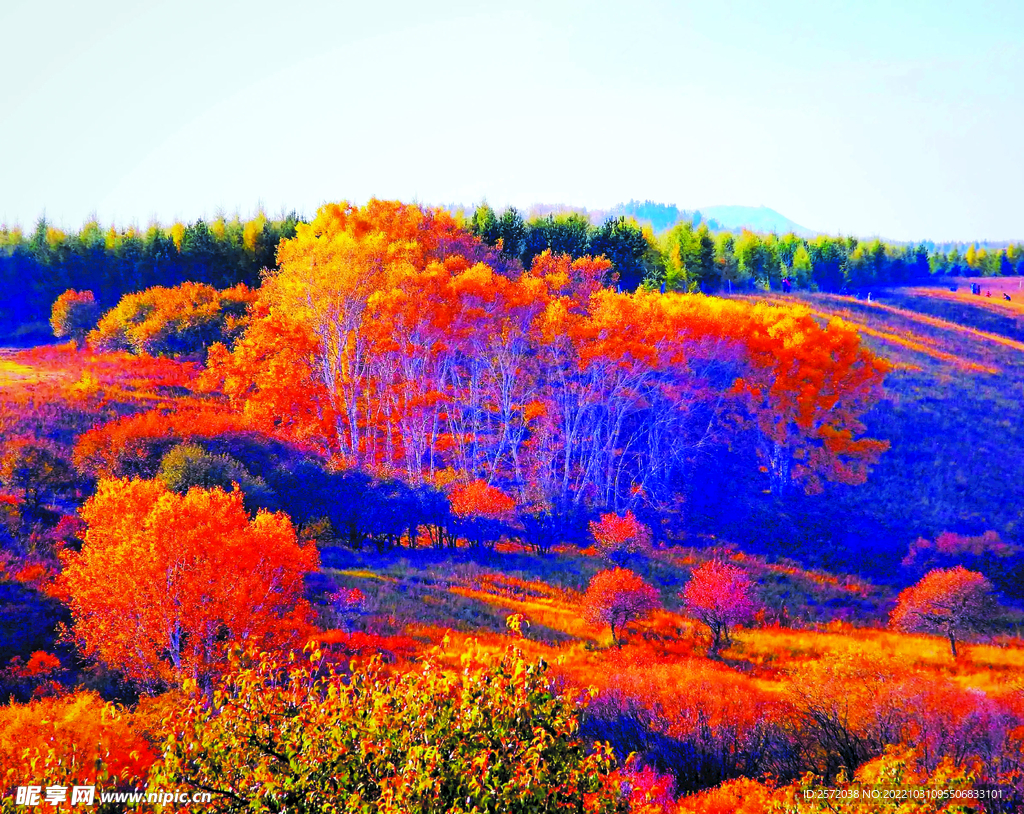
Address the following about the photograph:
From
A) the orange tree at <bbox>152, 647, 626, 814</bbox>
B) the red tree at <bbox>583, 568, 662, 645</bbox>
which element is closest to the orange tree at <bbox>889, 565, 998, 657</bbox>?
the red tree at <bbox>583, 568, 662, 645</bbox>

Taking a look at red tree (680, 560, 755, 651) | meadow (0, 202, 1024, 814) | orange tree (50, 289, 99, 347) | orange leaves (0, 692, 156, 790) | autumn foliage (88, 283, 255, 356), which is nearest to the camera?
meadow (0, 202, 1024, 814)

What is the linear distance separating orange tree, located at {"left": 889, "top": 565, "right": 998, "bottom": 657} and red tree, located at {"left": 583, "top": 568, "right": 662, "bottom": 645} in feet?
48.2

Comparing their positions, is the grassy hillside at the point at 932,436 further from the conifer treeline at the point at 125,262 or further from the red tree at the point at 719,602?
the conifer treeline at the point at 125,262

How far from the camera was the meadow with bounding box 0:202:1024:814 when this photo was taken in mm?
11047

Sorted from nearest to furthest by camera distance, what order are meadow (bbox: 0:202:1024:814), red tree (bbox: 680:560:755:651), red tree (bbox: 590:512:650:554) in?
meadow (bbox: 0:202:1024:814) → red tree (bbox: 680:560:755:651) → red tree (bbox: 590:512:650:554)

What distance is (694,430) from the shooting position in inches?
2504

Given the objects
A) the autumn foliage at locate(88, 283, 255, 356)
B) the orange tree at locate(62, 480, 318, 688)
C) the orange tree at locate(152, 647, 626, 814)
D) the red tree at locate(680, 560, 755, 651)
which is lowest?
the red tree at locate(680, 560, 755, 651)

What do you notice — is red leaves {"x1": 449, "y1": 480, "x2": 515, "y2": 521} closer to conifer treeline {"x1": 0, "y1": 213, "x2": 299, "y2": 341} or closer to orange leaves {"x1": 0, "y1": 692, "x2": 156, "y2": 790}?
orange leaves {"x1": 0, "y1": 692, "x2": 156, "y2": 790}

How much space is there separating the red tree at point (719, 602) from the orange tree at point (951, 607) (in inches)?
336

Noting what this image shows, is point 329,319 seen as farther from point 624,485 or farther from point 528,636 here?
point 528,636

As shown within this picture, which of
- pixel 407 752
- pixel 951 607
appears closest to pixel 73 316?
pixel 407 752

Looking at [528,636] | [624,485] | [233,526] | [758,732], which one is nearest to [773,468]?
[624,485]

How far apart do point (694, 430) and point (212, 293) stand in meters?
53.4

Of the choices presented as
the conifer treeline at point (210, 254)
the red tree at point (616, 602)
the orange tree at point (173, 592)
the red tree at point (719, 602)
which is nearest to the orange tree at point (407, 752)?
the orange tree at point (173, 592)
